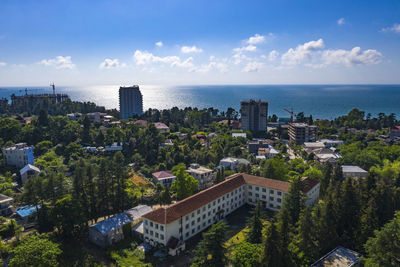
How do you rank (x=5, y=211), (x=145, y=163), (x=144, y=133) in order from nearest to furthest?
(x=5, y=211) → (x=145, y=163) → (x=144, y=133)

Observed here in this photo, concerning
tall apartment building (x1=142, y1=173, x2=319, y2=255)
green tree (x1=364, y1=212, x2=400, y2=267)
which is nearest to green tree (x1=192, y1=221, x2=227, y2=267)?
tall apartment building (x1=142, y1=173, x2=319, y2=255)

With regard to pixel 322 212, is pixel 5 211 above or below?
below

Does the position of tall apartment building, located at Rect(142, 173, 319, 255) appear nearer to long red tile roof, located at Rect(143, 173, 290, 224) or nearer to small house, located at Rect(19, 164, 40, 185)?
long red tile roof, located at Rect(143, 173, 290, 224)

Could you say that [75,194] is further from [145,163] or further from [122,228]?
[145,163]

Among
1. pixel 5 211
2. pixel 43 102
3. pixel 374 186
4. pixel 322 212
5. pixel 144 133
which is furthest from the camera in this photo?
pixel 43 102

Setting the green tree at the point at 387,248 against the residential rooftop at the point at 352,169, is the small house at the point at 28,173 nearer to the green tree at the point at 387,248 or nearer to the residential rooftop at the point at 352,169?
the green tree at the point at 387,248

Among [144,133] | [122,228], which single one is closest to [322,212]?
[122,228]
